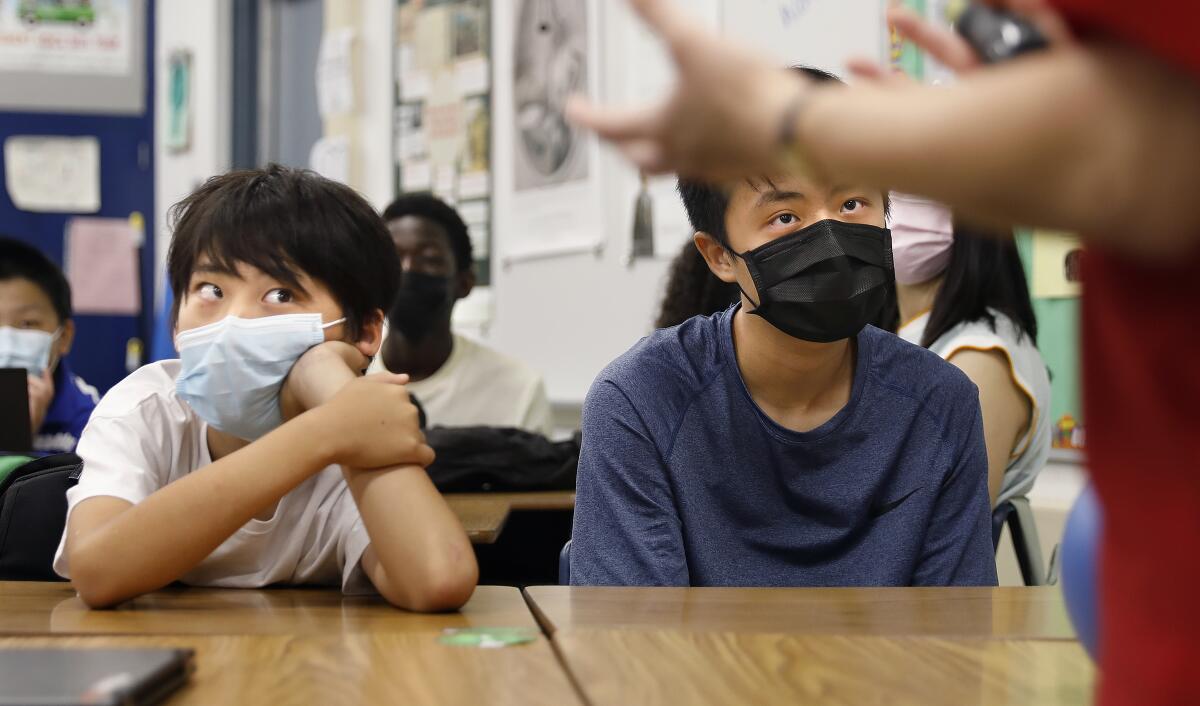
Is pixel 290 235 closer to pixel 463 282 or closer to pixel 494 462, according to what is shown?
pixel 494 462

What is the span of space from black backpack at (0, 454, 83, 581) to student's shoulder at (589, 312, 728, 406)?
705 mm

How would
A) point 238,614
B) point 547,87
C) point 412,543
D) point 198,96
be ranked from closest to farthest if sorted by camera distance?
1. point 238,614
2. point 412,543
3. point 547,87
4. point 198,96

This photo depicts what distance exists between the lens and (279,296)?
1497mm

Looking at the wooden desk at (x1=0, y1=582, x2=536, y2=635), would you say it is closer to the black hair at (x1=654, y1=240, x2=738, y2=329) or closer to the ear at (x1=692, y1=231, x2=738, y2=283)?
the ear at (x1=692, y1=231, x2=738, y2=283)

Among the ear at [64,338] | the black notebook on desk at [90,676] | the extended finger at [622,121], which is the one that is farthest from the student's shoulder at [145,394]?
the ear at [64,338]

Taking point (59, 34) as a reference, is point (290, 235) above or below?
below

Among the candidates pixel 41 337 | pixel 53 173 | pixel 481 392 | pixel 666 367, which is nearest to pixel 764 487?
pixel 666 367

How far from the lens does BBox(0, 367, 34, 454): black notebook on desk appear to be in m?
2.41

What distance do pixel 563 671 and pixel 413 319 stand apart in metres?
2.95

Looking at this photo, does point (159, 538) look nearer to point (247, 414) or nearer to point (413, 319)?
point (247, 414)

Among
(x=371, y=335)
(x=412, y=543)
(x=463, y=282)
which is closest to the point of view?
(x=412, y=543)

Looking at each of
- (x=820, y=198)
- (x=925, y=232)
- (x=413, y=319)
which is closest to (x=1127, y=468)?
(x=820, y=198)

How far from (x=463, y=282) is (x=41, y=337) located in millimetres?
1268

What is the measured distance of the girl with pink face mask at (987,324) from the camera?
7.65 ft
